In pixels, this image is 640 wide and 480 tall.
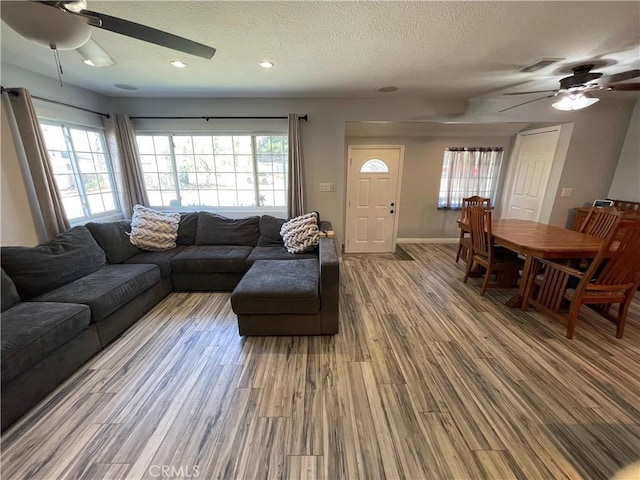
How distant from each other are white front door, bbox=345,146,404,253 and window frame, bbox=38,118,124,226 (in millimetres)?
3616

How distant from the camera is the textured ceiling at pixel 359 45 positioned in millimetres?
1526

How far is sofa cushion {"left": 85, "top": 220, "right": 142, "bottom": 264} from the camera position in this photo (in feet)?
9.23

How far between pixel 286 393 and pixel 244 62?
2779 millimetres

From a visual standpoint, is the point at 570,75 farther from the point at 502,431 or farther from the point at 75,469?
the point at 75,469

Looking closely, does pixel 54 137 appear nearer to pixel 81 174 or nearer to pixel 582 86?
pixel 81 174

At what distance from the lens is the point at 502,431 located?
57.3 inches

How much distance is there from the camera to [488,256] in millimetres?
2951

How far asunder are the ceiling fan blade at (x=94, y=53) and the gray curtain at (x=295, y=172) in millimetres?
2096

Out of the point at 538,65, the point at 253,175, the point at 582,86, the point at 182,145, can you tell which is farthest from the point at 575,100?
the point at 182,145

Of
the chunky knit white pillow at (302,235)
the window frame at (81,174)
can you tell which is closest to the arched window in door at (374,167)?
the chunky knit white pillow at (302,235)

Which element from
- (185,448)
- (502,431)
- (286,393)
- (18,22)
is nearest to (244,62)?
(18,22)
